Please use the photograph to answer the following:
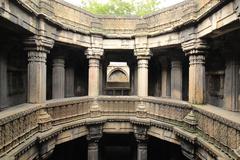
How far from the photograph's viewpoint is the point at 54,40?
820 centimetres

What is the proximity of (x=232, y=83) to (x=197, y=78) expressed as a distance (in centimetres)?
129

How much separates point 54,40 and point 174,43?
4.41m

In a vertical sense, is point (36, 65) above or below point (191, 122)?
above

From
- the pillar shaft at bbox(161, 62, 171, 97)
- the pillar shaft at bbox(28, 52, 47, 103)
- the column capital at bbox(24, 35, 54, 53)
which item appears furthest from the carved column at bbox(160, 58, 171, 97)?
the pillar shaft at bbox(28, 52, 47, 103)

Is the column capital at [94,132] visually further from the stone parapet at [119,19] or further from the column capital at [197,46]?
the column capital at [197,46]

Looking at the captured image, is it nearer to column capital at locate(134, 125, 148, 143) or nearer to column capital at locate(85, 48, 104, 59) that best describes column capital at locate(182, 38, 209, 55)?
column capital at locate(134, 125, 148, 143)

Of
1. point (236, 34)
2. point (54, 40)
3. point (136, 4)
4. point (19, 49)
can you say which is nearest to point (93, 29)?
point (54, 40)

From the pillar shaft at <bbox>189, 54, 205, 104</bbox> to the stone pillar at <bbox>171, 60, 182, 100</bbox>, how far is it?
2.38 metres

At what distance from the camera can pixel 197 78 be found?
7727 mm

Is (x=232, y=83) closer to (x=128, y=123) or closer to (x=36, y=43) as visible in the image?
(x=128, y=123)

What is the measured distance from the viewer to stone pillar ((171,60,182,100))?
10219mm

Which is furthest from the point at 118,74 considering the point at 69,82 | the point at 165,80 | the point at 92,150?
the point at 92,150

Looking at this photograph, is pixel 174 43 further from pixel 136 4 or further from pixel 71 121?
pixel 136 4

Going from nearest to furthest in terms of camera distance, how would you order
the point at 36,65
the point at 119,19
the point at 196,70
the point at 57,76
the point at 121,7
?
1. the point at 36,65
2. the point at 196,70
3. the point at 57,76
4. the point at 119,19
5. the point at 121,7
